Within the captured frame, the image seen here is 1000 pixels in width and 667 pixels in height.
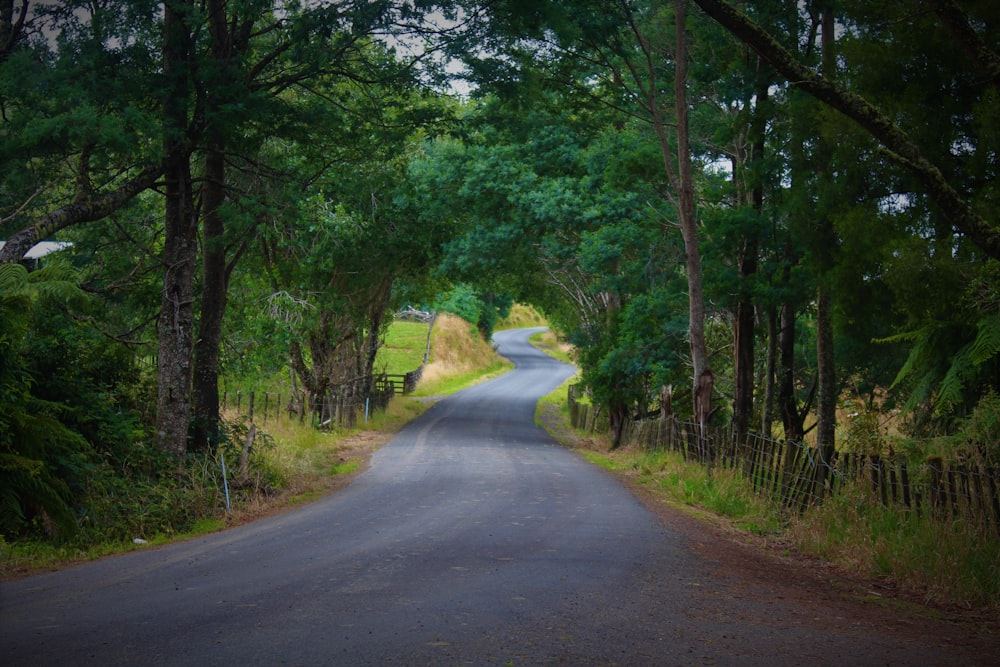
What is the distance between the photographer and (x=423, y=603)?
715 centimetres

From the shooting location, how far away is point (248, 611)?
684 cm

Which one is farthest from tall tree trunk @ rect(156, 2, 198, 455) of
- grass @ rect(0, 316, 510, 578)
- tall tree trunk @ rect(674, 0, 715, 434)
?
tall tree trunk @ rect(674, 0, 715, 434)

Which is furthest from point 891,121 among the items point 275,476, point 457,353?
point 457,353

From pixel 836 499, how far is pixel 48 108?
442 inches

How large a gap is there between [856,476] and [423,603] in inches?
235

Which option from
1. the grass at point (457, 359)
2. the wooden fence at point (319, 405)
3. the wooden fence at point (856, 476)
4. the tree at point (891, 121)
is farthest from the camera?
the grass at point (457, 359)

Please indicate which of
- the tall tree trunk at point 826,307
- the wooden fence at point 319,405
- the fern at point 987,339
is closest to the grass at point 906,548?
the tall tree trunk at point 826,307

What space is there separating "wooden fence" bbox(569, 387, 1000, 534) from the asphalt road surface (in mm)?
2022

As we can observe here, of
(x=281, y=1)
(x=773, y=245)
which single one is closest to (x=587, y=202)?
(x=773, y=245)

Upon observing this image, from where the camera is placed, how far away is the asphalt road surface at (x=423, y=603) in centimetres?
574

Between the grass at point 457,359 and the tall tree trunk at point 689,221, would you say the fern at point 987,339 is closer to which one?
the tall tree trunk at point 689,221

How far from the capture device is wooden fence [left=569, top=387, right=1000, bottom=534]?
8.57 m

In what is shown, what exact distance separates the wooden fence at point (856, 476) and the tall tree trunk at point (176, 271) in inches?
356

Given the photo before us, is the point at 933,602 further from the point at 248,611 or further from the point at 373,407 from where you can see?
the point at 373,407
